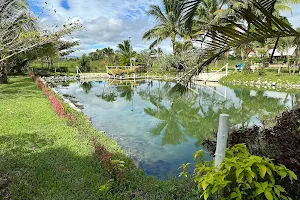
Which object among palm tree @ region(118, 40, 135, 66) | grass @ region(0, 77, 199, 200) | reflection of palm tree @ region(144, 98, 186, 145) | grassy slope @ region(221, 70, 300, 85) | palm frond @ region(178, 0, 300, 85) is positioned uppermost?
palm tree @ region(118, 40, 135, 66)

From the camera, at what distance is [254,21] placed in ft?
6.45

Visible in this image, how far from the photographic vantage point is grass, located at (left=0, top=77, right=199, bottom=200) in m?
2.86

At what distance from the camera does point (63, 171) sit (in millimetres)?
3447

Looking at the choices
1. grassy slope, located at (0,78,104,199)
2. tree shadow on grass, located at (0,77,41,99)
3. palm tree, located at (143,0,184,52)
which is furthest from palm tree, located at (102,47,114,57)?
grassy slope, located at (0,78,104,199)

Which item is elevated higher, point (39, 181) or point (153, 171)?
point (39, 181)

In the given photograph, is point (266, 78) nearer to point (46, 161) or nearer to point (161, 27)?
point (161, 27)

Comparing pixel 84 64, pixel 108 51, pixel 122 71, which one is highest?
pixel 108 51

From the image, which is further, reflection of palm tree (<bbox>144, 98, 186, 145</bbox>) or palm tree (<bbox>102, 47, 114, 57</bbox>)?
palm tree (<bbox>102, 47, 114, 57</bbox>)

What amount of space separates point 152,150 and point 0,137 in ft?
10.2

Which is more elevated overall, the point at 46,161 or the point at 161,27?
the point at 161,27

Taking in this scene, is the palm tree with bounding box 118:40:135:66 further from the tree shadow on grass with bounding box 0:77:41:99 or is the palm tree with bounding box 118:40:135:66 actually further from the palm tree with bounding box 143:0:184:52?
the tree shadow on grass with bounding box 0:77:41:99

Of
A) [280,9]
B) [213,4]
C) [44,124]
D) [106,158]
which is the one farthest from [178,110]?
[213,4]

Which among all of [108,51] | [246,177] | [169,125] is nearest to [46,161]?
[246,177]

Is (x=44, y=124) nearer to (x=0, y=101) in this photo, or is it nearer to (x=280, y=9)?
(x=0, y=101)
